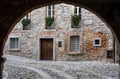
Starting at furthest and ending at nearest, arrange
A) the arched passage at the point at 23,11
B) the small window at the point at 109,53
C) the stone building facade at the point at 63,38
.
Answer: the stone building facade at the point at 63,38 → the small window at the point at 109,53 → the arched passage at the point at 23,11

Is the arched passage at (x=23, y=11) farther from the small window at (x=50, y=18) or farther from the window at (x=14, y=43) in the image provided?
the window at (x=14, y=43)

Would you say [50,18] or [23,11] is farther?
[50,18]

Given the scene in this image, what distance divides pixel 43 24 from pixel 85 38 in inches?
113

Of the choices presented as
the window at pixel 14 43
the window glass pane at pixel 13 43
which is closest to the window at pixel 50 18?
the window at pixel 14 43

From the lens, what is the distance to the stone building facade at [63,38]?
19.5 m

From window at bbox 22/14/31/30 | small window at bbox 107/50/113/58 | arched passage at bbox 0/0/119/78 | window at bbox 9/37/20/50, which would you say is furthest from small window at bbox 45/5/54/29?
arched passage at bbox 0/0/119/78

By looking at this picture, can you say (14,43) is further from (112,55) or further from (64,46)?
(112,55)

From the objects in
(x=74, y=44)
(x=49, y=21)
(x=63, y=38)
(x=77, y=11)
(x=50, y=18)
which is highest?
(x=77, y=11)

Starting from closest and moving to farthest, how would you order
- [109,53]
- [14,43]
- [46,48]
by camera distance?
[109,53], [46,48], [14,43]

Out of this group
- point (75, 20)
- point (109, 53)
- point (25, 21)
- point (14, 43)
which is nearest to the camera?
point (109, 53)

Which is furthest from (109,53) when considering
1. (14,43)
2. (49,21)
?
(14,43)

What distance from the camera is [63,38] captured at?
2028 centimetres

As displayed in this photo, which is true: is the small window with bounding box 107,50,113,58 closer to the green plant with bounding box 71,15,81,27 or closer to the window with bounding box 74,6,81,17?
the green plant with bounding box 71,15,81,27

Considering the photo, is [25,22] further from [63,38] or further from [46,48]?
[63,38]
